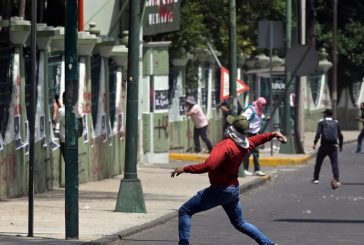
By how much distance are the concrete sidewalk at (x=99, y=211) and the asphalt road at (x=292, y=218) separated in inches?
13.8

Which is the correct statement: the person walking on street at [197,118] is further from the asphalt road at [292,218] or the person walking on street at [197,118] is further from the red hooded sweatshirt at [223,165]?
the red hooded sweatshirt at [223,165]

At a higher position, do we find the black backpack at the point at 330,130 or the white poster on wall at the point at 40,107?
the white poster on wall at the point at 40,107

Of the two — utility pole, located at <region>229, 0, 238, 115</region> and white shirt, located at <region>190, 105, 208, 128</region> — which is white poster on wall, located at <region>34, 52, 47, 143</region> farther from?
white shirt, located at <region>190, 105, 208, 128</region>

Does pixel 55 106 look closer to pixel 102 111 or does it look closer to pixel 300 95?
pixel 102 111

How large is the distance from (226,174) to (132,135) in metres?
5.57

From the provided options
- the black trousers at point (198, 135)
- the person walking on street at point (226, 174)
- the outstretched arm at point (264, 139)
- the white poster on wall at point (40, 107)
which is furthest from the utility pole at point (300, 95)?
the person walking on street at point (226, 174)

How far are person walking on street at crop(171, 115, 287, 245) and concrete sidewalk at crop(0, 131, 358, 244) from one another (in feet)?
4.48

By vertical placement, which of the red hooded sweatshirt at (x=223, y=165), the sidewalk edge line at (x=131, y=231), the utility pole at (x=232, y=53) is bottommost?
the sidewalk edge line at (x=131, y=231)

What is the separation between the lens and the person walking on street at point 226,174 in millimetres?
13883

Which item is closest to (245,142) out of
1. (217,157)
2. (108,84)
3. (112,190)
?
(217,157)

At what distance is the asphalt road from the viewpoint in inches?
655

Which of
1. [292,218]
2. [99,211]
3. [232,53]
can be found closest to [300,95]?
[232,53]

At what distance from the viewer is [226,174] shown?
14.0 m

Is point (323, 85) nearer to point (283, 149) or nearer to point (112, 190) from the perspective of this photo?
point (283, 149)
